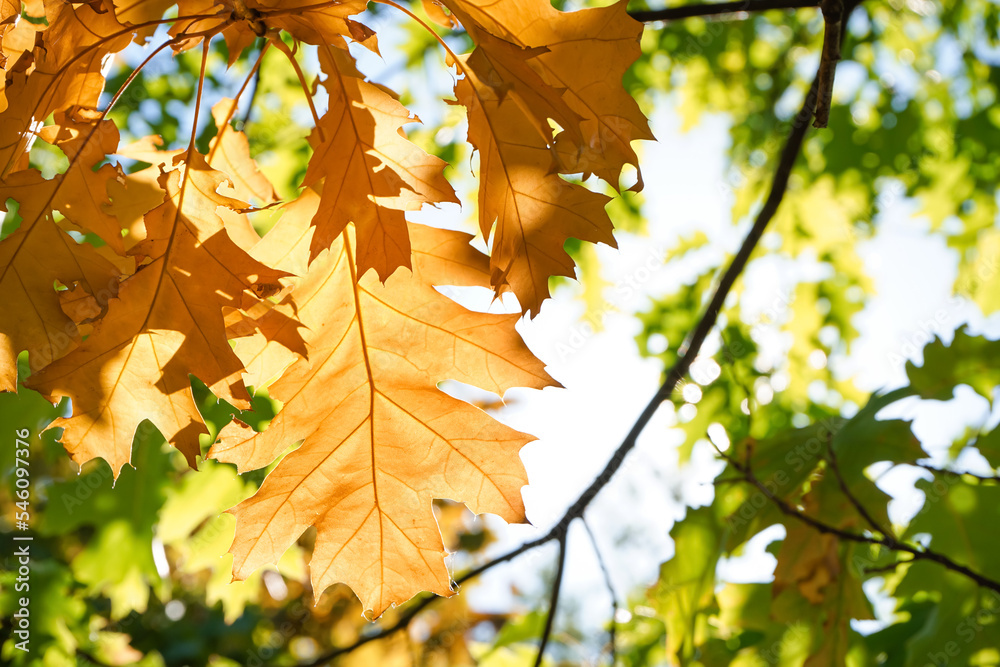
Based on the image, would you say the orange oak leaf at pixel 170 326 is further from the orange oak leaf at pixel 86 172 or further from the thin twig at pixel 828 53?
the thin twig at pixel 828 53

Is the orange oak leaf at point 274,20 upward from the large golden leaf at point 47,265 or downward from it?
upward

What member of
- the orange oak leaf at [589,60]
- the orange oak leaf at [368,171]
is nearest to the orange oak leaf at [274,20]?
the orange oak leaf at [368,171]

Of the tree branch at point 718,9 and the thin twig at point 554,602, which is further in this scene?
the thin twig at point 554,602

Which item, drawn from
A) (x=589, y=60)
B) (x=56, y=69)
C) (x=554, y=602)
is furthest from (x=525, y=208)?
(x=554, y=602)

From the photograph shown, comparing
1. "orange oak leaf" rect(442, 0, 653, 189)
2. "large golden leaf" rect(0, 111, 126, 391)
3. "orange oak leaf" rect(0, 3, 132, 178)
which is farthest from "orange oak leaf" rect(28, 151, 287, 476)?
"orange oak leaf" rect(442, 0, 653, 189)

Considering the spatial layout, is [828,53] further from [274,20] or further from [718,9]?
[274,20]

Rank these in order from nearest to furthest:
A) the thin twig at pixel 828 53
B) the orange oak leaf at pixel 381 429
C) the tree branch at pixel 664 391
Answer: the thin twig at pixel 828 53 → the orange oak leaf at pixel 381 429 → the tree branch at pixel 664 391

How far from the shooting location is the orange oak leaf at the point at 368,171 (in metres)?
0.87

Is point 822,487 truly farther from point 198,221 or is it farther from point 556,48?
point 198,221

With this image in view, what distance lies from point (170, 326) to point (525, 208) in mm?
509

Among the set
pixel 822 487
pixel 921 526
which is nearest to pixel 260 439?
pixel 822 487

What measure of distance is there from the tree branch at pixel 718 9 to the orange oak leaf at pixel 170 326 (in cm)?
75

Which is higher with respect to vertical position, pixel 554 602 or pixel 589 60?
pixel 589 60

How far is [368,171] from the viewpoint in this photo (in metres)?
0.88
